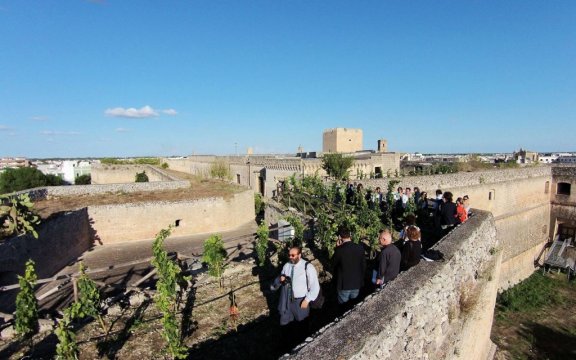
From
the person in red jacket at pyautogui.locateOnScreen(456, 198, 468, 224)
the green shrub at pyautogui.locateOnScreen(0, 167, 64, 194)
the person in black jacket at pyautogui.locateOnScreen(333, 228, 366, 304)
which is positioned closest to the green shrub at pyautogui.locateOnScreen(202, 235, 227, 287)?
the person in black jacket at pyautogui.locateOnScreen(333, 228, 366, 304)

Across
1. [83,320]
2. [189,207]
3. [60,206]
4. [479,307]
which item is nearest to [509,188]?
[479,307]

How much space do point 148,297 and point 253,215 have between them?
15.9 metres

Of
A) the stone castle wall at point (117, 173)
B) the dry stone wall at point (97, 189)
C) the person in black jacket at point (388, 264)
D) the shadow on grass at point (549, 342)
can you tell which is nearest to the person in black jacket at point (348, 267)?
the person in black jacket at point (388, 264)

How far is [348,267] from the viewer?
4.65 meters

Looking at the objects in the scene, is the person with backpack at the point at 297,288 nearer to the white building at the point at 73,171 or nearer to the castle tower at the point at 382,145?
the castle tower at the point at 382,145

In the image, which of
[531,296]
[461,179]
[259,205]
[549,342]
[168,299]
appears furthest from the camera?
[259,205]

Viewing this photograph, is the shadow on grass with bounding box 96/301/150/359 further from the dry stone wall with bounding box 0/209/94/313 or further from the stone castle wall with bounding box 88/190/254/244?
the stone castle wall with bounding box 88/190/254/244

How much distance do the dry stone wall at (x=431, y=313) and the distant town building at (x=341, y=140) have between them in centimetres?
2391

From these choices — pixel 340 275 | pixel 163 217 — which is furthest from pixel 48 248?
pixel 340 275

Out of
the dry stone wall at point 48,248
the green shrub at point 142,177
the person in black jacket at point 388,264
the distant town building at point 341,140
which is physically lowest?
the dry stone wall at point 48,248

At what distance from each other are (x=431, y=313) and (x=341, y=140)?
27894 millimetres

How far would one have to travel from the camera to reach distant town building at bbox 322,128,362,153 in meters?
31.4

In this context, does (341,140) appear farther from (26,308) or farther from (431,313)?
(26,308)

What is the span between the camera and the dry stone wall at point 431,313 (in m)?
3.16
